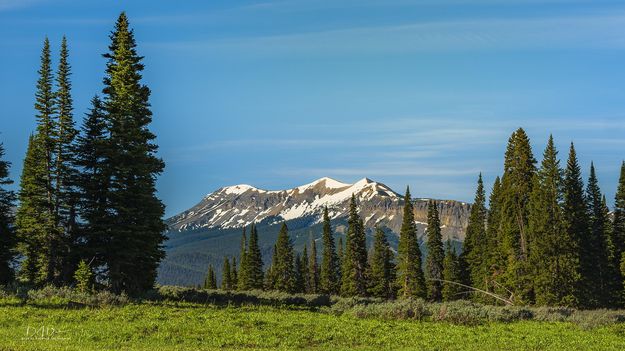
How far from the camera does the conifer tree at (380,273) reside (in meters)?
106

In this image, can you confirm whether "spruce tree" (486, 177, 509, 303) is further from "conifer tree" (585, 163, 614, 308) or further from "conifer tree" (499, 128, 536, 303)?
"conifer tree" (585, 163, 614, 308)

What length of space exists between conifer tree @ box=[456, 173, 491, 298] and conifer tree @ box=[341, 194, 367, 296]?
15437mm

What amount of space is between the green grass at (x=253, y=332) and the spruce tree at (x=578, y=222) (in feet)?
135

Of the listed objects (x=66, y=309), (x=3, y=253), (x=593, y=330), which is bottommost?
(x=593, y=330)

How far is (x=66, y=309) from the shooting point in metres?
29.5

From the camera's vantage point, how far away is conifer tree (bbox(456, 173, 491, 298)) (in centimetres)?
9162

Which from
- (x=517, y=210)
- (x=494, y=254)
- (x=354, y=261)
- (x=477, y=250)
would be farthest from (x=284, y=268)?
(x=517, y=210)

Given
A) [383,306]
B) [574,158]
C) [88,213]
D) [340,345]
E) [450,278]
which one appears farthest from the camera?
[450,278]

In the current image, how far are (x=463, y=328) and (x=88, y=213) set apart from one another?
25.4 m

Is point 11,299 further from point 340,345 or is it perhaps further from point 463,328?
point 463,328

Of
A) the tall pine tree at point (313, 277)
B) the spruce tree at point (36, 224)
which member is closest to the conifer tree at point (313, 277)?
the tall pine tree at point (313, 277)

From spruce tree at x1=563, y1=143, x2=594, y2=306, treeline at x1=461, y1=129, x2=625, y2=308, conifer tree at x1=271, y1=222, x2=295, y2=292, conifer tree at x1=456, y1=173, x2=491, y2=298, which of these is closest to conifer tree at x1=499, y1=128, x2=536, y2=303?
treeline at x1=461, y1=129, x2=625, y2=308

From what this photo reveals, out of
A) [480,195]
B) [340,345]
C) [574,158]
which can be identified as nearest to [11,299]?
[340,345]

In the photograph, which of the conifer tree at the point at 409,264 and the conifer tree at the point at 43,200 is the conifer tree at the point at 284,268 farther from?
the conifer tree at the point at 43,200
